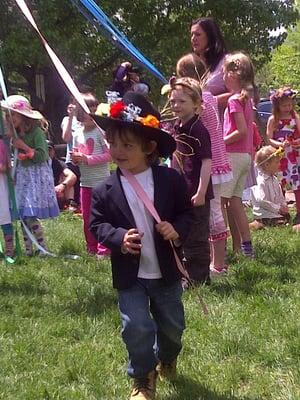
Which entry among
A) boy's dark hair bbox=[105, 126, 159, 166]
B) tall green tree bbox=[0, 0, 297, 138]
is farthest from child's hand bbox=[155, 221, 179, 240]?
tall green tree bbox=[0, 0, 297, 138]

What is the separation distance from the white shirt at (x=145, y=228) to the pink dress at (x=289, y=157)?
4.86 metres

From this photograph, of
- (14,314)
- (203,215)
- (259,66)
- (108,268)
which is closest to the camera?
(14,314)

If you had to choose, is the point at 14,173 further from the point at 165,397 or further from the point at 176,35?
the point at 176,35

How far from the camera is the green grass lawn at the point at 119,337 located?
331 cm

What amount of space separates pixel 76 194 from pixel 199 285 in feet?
22.3

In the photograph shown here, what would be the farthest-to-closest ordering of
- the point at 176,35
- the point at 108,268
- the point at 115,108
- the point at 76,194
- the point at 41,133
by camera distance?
the point at 176,35, the point at 76,194, the point at 41,133, the point at 108,268, the point at 115,108

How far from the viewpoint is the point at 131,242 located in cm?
295

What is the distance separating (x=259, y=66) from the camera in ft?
73.6

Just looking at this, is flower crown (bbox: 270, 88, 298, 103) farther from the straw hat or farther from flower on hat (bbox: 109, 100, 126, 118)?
flower on hat (bbox: 109, 100, 126, 118)

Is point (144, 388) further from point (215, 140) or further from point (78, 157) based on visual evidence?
point (78, 157)

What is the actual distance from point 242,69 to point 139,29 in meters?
15.3

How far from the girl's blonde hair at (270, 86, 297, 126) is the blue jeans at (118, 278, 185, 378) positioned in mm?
4664

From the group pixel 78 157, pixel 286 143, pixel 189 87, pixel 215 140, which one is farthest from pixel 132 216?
pixel 286 143

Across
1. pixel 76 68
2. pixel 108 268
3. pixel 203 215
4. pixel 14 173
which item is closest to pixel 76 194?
pixel 14 173
